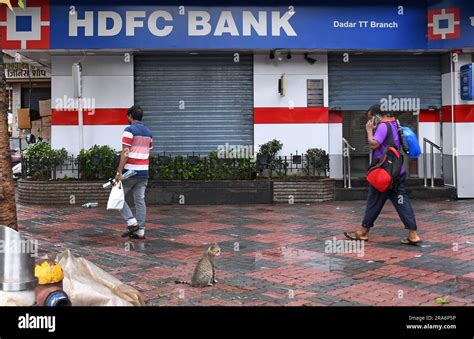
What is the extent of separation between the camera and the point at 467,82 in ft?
40.7

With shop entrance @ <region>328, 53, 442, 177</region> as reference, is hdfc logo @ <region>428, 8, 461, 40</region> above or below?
above

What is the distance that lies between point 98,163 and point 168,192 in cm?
165

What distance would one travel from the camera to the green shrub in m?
12.3

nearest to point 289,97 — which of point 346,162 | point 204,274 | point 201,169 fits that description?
point 346,162

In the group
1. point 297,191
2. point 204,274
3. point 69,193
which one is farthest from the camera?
point 297,191

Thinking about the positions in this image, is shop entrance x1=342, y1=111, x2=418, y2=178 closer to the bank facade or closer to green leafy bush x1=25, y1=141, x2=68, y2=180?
the bank facade

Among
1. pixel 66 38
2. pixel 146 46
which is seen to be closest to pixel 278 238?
pixel 146 46

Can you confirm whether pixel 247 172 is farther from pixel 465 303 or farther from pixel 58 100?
pixel 465 303

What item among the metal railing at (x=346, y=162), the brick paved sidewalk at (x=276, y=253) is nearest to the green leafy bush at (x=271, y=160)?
the brick paved sidewalk at (x=276, y=253)

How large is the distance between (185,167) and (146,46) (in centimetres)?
279

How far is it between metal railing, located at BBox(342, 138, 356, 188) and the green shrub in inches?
206

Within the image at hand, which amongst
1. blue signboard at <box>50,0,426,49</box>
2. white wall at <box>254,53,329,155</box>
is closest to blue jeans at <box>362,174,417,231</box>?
white wall at <box>254,53,329,155</box>

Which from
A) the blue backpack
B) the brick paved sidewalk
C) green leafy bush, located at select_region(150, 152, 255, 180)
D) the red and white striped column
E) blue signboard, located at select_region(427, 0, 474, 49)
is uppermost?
blue signboard, located at select_region(427, 0, 474, 49)

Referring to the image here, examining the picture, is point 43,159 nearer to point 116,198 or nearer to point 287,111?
point 116,198
